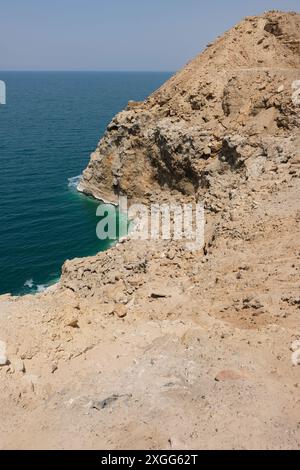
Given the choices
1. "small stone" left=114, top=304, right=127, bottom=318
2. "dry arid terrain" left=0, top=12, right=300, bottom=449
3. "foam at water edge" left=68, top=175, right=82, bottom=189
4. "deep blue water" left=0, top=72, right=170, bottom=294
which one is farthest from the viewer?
"foam at water edge" left=68, top=175, right=82, bottom=189

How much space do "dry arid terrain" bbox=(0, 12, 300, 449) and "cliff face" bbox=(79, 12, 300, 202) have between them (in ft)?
0.56

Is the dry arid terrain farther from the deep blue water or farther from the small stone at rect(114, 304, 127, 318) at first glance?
the deep blue water

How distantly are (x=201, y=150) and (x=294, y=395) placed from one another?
3027 centimetres

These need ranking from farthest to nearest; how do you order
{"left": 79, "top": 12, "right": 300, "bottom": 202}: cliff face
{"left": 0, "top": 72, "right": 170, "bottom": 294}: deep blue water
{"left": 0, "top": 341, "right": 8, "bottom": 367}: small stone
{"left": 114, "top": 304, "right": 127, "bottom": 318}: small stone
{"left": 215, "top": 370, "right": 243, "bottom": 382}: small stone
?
{"left": 0, "top": 72, "right": 170, "bottom": 294}: deep blue water, {"left": 79, "top": 12, "right": 300, "bottom": 202}: cliff face, {"left": 114, "top": 304, "right": 127, "bottom": 318}: small stone, {"left": 0, "top": 341, "right": 8, "bottom": 367}: small stone, {"left": 215, "top": 370, "right": 243, "bottom": 382}: small stone

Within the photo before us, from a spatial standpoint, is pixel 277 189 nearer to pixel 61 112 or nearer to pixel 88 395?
pixel 88 395

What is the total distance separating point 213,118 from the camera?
43719 millimetres

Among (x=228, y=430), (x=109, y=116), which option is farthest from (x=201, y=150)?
(x=109, y=116)

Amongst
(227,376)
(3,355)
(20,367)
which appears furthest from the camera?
(3,355)

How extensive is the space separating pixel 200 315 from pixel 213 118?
26654mm

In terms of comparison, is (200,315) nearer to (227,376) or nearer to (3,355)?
(227,376)

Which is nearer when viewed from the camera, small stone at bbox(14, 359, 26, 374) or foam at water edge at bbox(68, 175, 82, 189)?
small stone at bbox(14, 359, 26, 374)

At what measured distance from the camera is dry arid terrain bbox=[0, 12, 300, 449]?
53.1 feet

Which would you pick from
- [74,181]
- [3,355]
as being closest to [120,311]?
[3,355]

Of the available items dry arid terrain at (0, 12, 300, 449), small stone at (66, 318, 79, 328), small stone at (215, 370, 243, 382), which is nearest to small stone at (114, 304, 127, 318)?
dry arid terrain at (0, 12, 300, 449)
